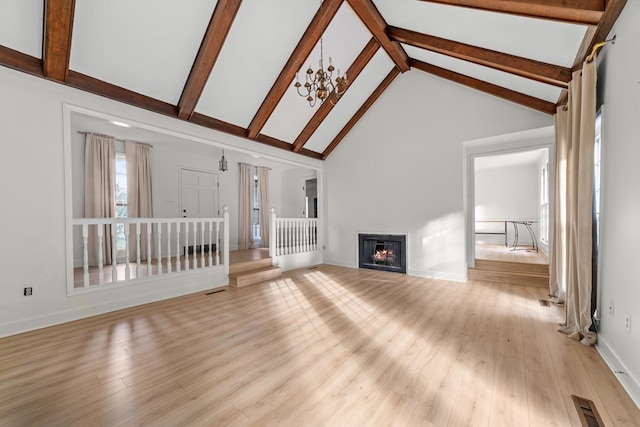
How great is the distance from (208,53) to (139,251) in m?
2.68

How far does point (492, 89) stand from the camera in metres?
4.12

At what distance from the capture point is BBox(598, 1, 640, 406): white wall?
5.64 ft

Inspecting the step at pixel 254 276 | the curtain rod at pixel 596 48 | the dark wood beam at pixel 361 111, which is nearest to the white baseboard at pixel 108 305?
the step at pixel 254 276

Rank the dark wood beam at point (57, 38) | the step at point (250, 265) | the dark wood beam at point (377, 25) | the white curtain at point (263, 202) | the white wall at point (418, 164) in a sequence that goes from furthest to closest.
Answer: the white curtain at point (263, 202) < the step at point (250, 265) < the white wall at point (418, 164) < the dark wood beam at point (377, 25) < the dark wood beam at point (57, 38)

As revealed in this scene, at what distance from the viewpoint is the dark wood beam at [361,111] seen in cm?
531

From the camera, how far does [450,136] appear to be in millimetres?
4770

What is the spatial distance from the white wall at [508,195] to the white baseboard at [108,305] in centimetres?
805

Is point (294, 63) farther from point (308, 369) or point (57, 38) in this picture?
point (308, 369)

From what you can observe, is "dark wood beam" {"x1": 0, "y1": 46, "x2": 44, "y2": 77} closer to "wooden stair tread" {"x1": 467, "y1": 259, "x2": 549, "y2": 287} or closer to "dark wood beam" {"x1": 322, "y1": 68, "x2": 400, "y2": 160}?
"dark wood beam" {"x1": 322, "y1": 68, "x2": 400, "y2": 160}

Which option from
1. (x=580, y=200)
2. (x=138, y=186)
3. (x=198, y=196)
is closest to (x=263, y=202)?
(x=198, y=196)

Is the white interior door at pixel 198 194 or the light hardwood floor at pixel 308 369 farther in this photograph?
the white interior door at pixel 198 194

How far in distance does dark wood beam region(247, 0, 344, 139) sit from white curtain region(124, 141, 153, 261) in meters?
2.57

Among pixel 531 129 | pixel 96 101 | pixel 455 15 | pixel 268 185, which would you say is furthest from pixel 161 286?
pixel 531 129

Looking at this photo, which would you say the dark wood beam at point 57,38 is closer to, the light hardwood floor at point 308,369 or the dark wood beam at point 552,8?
the light hardwood floor at point 308,369
